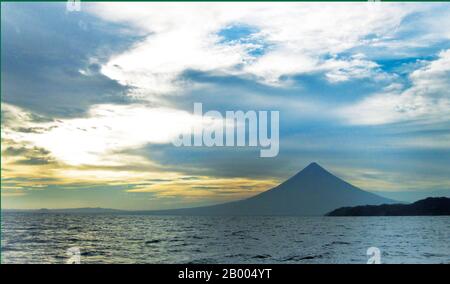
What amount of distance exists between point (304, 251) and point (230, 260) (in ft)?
9.78

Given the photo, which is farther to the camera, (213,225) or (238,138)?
(213,225)

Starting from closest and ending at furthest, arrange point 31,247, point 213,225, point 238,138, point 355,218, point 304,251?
point 238,138 → point 31,247 → point 304,251 → point 355,218 → point 213,225

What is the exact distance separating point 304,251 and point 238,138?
7590 millimetres

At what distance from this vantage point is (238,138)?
27.7 ft

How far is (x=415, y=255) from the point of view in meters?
13.6

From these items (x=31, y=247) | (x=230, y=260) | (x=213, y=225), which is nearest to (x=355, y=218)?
(x=213, y=225)
